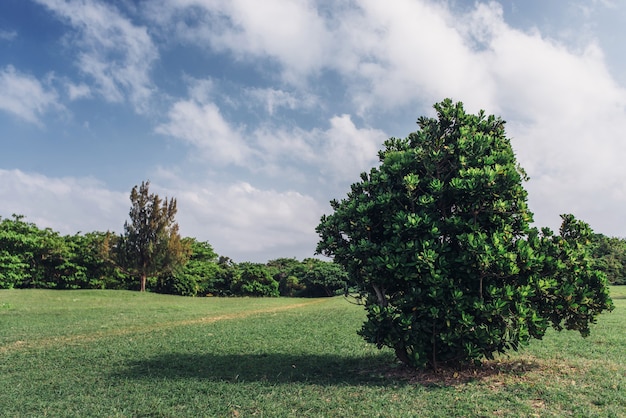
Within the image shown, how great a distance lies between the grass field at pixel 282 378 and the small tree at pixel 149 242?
29334 millimetres

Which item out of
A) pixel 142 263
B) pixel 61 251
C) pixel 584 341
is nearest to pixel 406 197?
pixel 584 341

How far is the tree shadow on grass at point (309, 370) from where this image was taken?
A: 26.9 feet

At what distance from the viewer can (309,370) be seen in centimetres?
932

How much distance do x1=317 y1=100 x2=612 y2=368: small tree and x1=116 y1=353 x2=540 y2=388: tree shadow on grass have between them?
42 centimetres

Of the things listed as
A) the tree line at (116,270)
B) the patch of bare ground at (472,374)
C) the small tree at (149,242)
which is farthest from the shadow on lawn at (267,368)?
the small tree at (149,242)

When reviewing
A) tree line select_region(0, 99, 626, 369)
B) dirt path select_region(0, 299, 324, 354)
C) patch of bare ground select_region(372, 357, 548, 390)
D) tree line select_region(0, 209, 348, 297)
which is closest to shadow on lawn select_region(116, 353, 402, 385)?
patch of bare ground select_region(372, 357, 548, 390)

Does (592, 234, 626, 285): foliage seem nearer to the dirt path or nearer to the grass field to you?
the grass field

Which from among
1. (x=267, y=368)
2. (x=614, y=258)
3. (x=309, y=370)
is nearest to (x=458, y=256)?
(x=309, y=370)

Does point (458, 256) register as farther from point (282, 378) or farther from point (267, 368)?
point (267, 368)

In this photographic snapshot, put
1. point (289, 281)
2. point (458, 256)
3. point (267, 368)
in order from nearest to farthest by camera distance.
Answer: point (458, 256) < point (267, 368) < point (289, 281)

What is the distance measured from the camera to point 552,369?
8.51 meters

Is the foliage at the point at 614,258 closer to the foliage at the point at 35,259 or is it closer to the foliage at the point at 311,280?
the foliage at the point at 311,280

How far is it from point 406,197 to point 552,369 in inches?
175

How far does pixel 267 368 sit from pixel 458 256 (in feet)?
15.8
